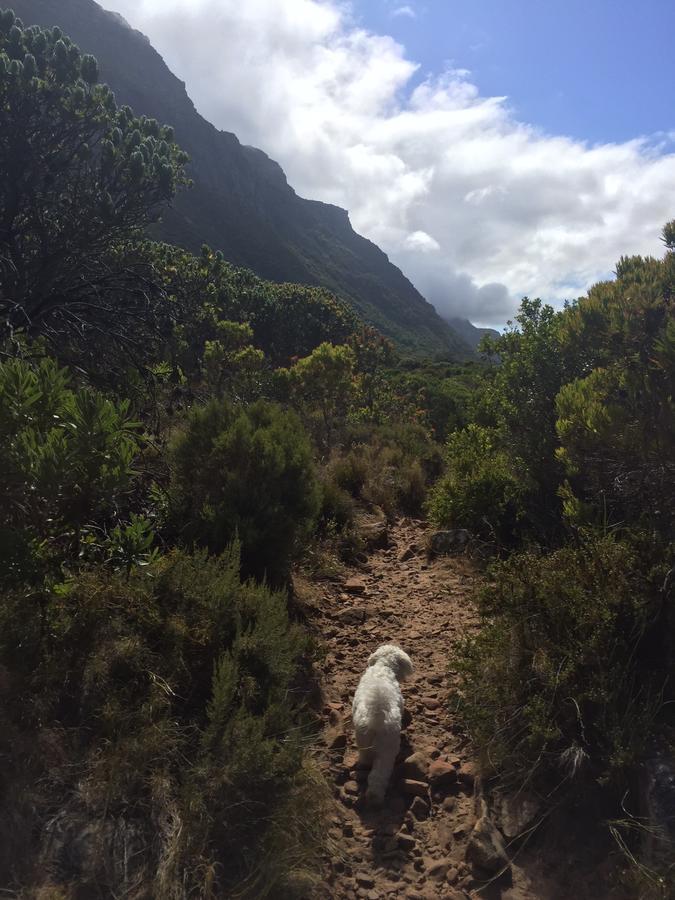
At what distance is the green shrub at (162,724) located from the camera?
2.36m

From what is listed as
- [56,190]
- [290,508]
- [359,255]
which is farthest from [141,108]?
[290,508]

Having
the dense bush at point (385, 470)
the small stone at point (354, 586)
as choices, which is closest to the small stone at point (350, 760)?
the small stone at point (354, 586)

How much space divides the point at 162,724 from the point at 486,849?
1671 mm

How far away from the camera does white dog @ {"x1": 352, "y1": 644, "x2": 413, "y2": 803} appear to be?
3137mm

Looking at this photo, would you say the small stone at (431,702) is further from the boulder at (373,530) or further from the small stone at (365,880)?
the boulder at (373,530)

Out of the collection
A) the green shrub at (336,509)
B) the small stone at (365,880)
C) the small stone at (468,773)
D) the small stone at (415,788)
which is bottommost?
the small stone at (365,880)

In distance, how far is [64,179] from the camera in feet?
24.6

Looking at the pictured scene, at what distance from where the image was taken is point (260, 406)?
19.6 feet

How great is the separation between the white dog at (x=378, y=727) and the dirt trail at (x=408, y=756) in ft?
0.34

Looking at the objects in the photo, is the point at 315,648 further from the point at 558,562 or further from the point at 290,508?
the point at 558,562

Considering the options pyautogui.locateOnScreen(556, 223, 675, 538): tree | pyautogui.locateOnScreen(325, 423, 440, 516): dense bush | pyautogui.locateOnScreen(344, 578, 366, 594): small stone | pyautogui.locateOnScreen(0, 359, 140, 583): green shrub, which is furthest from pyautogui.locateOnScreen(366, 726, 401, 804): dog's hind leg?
pyautogui.locateOnScreen(325, 423, 440, 516): dense bush

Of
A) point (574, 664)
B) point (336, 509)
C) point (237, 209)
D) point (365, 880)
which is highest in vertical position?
point (237, 209)

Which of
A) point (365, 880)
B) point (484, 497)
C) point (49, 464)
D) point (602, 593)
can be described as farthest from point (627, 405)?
point (49, 464)

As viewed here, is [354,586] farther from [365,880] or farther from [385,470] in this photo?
[385,470]
